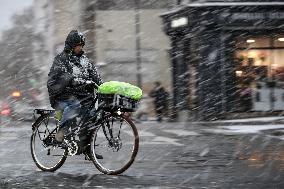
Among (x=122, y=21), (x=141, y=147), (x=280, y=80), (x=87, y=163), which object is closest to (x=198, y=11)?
(x=280, y=80)

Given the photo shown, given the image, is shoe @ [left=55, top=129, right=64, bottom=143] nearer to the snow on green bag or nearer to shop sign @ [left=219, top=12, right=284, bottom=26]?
the snow on green bag

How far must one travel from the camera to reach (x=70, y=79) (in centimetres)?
860

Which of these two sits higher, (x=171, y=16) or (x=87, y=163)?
(x=171, y=16)

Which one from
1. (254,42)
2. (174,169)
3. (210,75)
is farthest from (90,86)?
(254,42)

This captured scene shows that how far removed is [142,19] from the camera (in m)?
46.2

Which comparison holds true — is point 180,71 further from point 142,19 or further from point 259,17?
point 142,19

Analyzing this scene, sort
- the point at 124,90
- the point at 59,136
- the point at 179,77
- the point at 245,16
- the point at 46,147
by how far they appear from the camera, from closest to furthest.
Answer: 1. the point at 124,90
2. the point at 59,136
3. the point at 46,147
4. the point at 245,16
5. the point at 179,77

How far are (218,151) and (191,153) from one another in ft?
1.99

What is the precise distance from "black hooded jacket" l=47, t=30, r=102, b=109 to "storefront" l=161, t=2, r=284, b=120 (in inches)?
708

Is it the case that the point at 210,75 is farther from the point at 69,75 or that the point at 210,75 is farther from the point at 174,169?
the point at 69,75

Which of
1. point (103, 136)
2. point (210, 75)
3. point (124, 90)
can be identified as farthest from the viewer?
point (210, 75)

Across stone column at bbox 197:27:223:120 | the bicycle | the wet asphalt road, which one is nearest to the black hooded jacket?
the bicycle

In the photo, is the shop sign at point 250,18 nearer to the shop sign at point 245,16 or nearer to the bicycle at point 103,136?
the shop sign at point 245,16

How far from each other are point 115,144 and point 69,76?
98 centimetres
